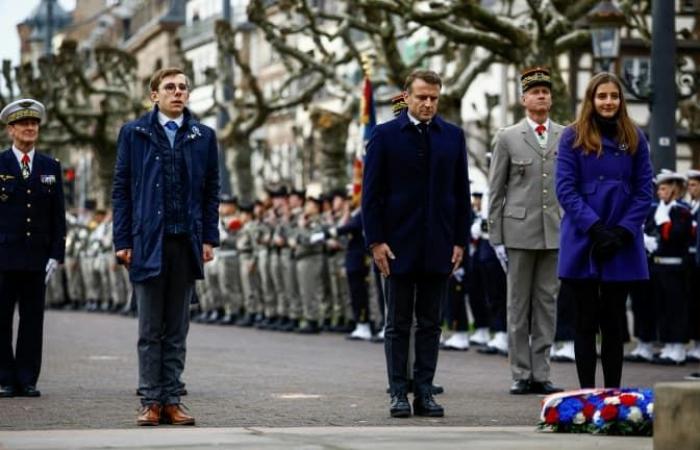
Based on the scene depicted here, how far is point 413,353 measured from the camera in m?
13.9

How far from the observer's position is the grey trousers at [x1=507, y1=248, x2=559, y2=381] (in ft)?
49.1

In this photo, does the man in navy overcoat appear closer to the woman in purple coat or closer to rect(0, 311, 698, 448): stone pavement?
rect(0, 311, 698, 448): stone pavement

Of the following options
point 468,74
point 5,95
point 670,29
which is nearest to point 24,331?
point 670,29

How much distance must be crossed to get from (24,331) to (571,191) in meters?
4.54

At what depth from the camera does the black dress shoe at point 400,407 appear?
12.4m

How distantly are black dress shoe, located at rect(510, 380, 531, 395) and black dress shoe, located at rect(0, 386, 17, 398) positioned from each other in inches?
137


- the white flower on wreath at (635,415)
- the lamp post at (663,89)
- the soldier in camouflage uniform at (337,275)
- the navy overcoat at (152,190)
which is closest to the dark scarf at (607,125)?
the white flower on wreath at (635,415)

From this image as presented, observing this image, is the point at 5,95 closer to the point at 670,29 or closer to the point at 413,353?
the point at 670,29

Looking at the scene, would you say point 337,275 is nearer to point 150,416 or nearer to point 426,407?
point 426,407

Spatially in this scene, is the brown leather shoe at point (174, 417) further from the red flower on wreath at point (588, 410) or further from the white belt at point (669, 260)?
the white belt at point (669, 260)

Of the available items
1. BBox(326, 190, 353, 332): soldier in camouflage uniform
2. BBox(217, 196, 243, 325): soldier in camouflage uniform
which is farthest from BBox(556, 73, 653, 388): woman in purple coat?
BBox(217, 196, 243, 325): soldier in camouflage uniform

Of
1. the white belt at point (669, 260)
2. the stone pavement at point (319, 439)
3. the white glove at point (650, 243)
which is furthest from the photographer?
the white belt at point (669, 260)

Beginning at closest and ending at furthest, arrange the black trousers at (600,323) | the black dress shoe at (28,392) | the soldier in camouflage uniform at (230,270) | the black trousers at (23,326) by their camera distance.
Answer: the black trousers at (600,323), the black dress shoe at (28,392), the black trousers at (23,326), the soldier in camouflage uniform at (230,270)

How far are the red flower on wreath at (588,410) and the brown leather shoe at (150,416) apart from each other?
249 centimetres
